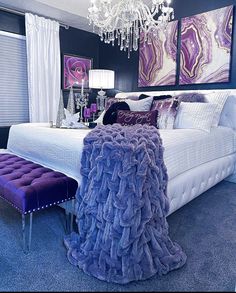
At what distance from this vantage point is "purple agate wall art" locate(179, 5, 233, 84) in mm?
3354

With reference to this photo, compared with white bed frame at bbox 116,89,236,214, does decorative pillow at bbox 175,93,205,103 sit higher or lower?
higher

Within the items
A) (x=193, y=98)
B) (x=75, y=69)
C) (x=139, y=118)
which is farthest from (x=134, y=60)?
(x=139, y=118)

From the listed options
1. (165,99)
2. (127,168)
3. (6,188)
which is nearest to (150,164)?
(127,168)

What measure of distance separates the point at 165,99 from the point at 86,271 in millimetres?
2288

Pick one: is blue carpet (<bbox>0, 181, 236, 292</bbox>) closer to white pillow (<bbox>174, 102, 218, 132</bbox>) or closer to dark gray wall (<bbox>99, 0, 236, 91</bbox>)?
white pillow (<bbox>174, 102, 218, 132</bbox>)

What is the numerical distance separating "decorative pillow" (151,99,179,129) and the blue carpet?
37.6 inches

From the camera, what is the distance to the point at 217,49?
3434 mm

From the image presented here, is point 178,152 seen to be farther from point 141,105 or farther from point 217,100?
point 217,100

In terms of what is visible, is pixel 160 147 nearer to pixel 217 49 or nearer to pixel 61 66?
pixel 217 49

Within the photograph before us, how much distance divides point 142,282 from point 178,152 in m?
1.10

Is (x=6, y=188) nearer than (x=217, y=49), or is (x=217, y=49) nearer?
(x=6, y=188)

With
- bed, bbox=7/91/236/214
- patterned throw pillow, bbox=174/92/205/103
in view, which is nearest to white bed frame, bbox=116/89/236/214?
bed, bbox=7/91/236/214

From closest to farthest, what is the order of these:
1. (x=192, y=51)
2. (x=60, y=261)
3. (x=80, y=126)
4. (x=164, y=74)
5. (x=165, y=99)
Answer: (x=60, y=261), (x=80, y=126), (x=165, y=99), (x=192, y=51), (x=164, y=74)

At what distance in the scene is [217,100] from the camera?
319cm
